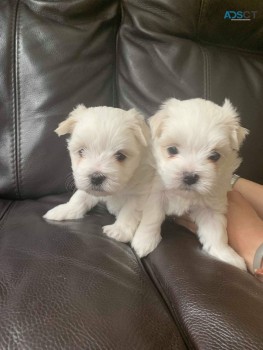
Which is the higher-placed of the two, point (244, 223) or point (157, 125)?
point (157, 125)

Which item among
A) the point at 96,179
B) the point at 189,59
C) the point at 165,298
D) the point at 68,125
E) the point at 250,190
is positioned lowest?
the point at 250,190

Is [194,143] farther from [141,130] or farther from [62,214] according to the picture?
[62,214]

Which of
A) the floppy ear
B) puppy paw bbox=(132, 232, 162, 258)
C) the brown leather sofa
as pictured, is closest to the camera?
the brown leather sofa

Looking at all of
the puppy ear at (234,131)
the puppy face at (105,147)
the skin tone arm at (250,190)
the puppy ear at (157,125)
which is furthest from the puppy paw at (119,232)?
the skin tone arm at (250,190)

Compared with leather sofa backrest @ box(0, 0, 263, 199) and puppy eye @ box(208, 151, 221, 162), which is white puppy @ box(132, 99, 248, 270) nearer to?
puppy eye @ box(208, 151, 221, 162)

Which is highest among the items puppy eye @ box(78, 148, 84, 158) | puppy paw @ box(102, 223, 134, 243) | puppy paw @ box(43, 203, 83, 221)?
puppy eye @ box(78, 148, 84, 158)

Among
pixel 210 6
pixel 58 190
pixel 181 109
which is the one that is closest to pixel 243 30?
pixel 210 6

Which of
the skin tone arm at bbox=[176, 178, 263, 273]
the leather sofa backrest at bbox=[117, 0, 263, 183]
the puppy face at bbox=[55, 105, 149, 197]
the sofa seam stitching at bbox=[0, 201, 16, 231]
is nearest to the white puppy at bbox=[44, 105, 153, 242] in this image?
the puppy face at bbox=[55, 105, 149, 197]

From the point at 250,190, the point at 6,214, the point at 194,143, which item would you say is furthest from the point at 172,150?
the point at 6,214
